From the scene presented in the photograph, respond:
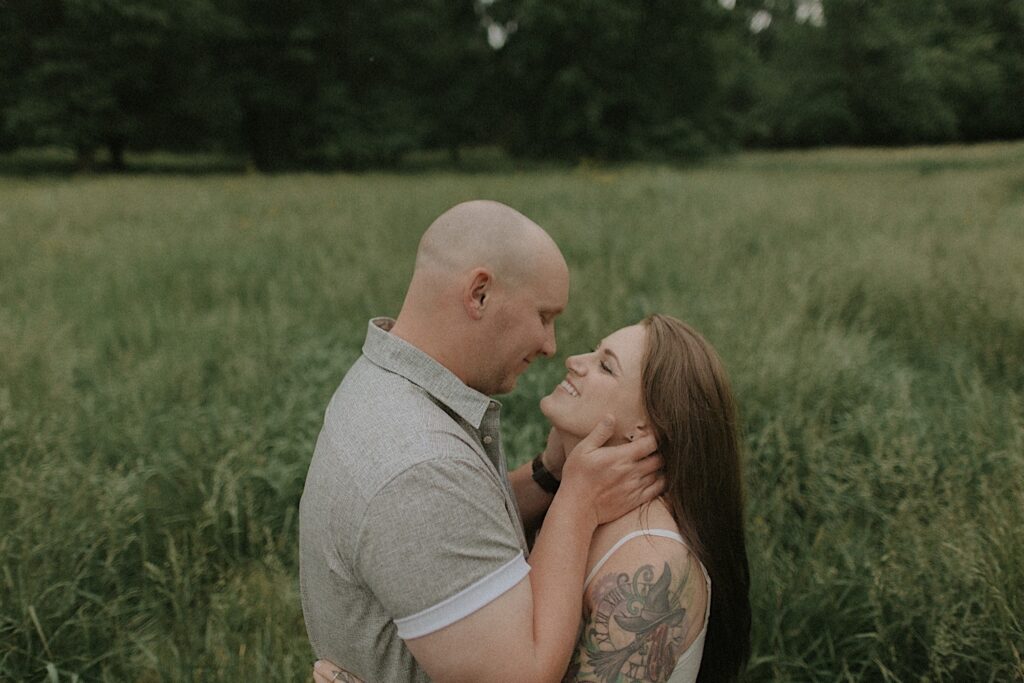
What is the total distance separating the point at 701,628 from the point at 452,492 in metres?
0.90

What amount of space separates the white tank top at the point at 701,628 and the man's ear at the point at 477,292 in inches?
25.6

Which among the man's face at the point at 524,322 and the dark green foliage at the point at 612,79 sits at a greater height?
the dark green foliage at the point at 612,79

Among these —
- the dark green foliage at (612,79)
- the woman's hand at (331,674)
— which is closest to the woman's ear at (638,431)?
the woman's hand at (331,674)

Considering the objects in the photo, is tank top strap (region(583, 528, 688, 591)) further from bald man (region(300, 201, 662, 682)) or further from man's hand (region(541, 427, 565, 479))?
man's hand (region(541, 427, 565, 479))

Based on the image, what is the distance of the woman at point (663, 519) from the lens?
1.78m

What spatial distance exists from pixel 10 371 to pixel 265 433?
1.47 m

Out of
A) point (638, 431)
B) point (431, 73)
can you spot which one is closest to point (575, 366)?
point (638, 431)

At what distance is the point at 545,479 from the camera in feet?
7.52

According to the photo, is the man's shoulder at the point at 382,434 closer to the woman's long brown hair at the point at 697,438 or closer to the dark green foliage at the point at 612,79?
the woman's long brown hair at the point at 697,438

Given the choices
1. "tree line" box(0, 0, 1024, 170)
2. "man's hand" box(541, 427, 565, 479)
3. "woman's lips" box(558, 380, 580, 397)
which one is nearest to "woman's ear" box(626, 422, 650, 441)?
"woman's lips" box(558, 380, 580, 397)

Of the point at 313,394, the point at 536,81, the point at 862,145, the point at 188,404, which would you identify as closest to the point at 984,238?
the point at 313,394

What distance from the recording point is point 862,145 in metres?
43.5

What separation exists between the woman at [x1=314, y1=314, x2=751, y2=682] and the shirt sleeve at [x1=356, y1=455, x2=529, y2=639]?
479 mm

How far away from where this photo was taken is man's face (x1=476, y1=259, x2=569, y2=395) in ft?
5.44
